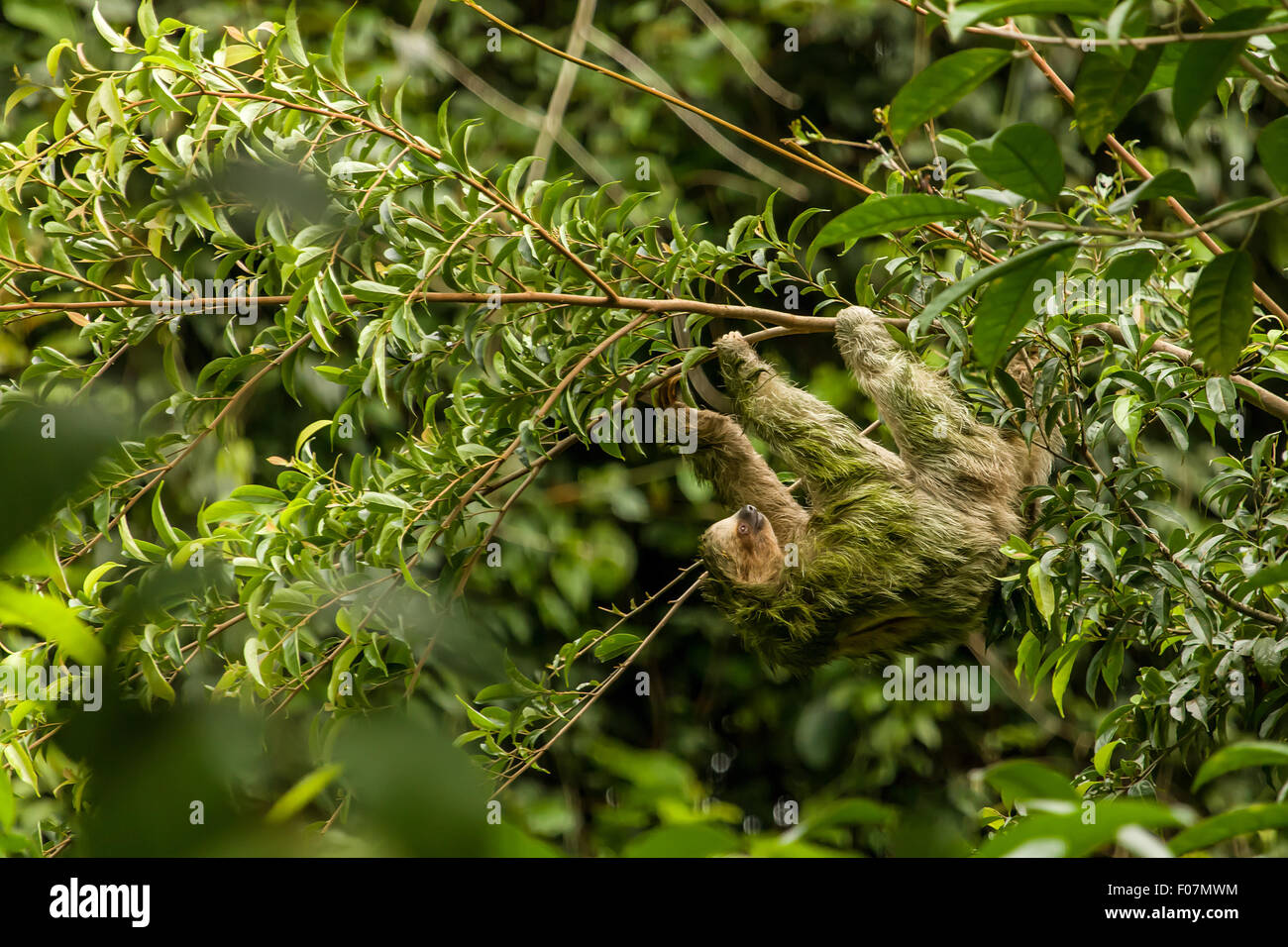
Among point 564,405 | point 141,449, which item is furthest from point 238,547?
point 564,405

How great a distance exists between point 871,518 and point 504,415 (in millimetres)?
712

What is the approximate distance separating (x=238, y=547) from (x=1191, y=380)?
144 centimetres

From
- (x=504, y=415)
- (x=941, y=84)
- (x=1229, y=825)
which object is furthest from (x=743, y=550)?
(x=1229, y=825)

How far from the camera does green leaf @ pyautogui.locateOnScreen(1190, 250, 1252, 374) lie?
2.94ft

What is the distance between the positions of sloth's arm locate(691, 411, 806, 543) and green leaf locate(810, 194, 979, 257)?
130 cm

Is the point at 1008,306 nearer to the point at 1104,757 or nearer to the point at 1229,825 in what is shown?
the point at 1229,825

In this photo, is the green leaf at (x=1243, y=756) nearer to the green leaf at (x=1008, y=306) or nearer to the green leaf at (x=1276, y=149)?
the green leaf at (x=1008, y=306)

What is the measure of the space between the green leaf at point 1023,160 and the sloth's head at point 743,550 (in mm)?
1318

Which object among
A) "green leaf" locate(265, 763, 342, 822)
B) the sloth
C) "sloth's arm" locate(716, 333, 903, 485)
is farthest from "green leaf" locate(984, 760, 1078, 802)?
"sloth's arm" locate(716, 333, 903, 485)

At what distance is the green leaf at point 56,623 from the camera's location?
39 centimetres

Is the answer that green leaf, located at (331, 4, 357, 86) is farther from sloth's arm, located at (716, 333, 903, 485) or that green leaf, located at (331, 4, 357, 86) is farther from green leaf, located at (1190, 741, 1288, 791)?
green leaf, located at (1190, 741, 1288, 791)

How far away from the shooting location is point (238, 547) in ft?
5.65

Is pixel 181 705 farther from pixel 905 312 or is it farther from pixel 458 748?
pixel 905 312

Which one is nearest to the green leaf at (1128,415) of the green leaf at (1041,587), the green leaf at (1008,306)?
the green leaf at (1041,587)
